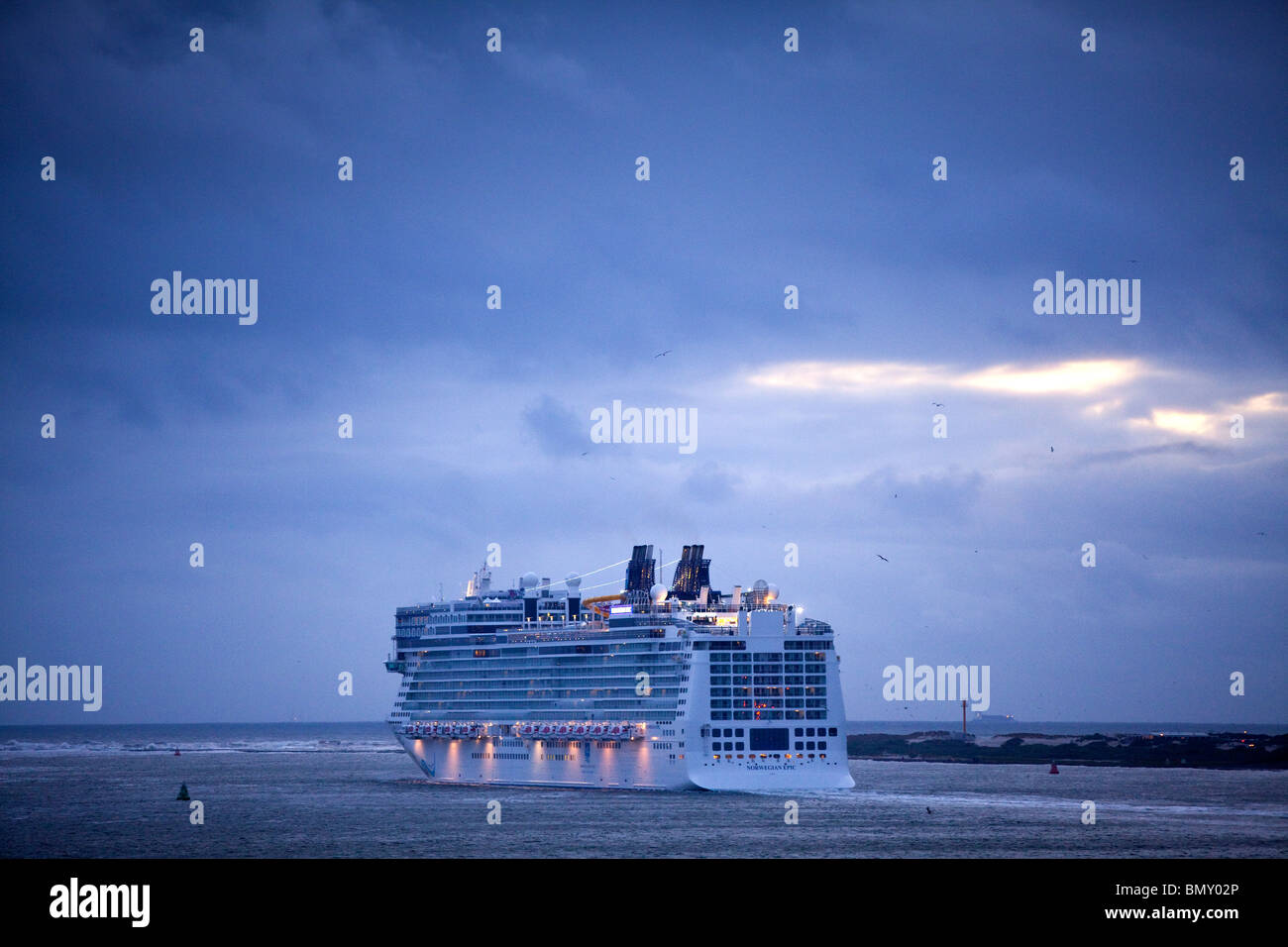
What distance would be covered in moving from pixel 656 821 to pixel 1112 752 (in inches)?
4394

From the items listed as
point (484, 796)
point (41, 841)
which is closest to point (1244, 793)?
point (484, 796)

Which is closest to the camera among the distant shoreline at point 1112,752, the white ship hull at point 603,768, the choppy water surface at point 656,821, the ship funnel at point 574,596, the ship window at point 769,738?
the choppy water surface at point 656,821

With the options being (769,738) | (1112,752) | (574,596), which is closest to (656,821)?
(769,738)

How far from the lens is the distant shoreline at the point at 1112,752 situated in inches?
5851

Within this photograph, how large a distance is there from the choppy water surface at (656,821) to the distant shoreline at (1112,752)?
31.2 meters

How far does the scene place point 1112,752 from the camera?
166m

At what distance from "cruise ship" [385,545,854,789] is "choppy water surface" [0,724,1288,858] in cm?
194

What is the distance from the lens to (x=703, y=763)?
79.9 meters

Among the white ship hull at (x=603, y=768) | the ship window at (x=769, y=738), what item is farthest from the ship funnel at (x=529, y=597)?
the ship window at (x=769, y=738)

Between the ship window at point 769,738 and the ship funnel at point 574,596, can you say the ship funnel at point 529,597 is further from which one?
the ship window at point 769,738

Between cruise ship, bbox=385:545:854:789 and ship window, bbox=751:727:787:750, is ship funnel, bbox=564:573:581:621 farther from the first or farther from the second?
ship window, bbox=751:727:787:750

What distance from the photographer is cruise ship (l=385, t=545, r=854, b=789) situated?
8094 centimetres

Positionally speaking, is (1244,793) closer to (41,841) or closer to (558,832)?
(558,832)
